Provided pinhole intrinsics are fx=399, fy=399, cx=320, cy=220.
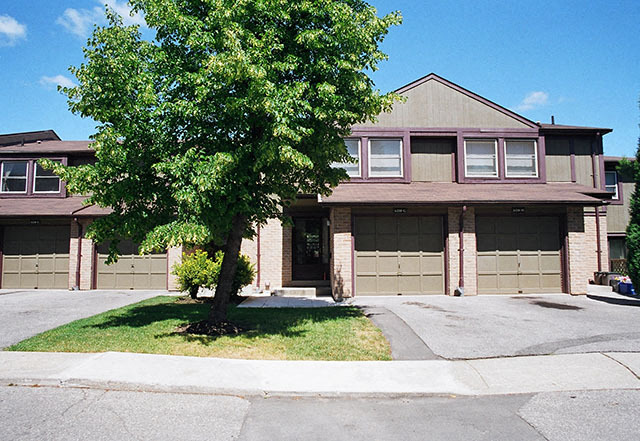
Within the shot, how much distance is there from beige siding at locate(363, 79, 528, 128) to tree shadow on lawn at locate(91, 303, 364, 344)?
865cm

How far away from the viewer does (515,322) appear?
9.84 meters

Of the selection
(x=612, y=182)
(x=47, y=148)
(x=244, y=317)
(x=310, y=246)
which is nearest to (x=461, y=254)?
(x=310, y=246)

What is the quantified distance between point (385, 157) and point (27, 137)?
1933 centimetres

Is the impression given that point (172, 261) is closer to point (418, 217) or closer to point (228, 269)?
point (228, 269)

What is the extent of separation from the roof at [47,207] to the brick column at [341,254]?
9.30m

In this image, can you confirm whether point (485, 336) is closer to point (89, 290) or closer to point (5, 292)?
point (89, 290)

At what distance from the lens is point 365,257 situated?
1434 centimetres

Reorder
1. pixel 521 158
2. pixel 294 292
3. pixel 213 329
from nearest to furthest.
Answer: pixel 213 329 → pixel 294 292 → pixel 521 158

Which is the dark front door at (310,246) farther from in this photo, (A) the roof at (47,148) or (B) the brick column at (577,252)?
(A) the roof at (47,148)

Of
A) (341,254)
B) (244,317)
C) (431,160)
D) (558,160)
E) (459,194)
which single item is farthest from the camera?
(558,160)

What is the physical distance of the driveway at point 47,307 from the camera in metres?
9.18

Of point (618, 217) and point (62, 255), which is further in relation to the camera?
point (618, 217)

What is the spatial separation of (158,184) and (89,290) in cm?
994

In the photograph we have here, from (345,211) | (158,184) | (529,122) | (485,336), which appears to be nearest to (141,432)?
(158,184)
